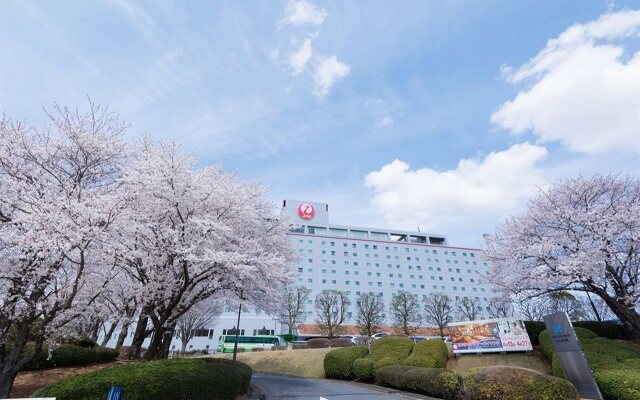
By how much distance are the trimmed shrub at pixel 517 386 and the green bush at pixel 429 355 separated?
583 centimetres

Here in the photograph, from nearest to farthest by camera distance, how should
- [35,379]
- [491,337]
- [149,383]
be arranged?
[149,383] < [35,379] < [491,337]

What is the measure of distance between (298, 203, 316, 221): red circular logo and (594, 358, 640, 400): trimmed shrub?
59692 millimetres

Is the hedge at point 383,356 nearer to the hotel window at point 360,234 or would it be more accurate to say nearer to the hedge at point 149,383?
the hedge at point 149,383

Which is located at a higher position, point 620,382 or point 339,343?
point 339,343

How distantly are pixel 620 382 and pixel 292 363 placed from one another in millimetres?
20269

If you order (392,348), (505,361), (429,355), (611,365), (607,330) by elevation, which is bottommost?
(611,365)

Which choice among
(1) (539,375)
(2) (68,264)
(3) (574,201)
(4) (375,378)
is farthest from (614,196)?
(2) (68,264)

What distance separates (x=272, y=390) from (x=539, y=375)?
10586 mm

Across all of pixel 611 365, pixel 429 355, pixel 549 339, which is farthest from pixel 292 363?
pixel 611 365

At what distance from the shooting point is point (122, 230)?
1056cm

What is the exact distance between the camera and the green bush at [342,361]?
20.0m

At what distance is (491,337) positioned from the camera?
17.5 meters

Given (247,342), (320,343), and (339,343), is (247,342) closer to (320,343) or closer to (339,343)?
(320,343)

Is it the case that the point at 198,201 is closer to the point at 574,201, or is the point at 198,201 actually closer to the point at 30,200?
the point at 30,200
